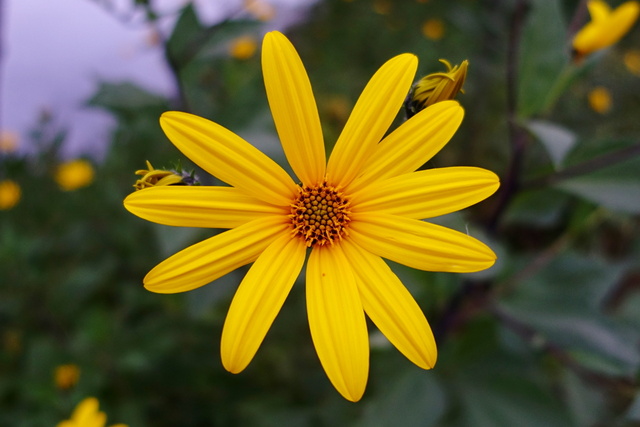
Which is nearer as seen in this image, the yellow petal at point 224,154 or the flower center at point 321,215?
the yellow petal at point 224,154

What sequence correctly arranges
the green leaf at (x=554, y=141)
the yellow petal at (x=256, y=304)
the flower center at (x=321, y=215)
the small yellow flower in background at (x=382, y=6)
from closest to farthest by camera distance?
the yellow petal at (x=256, y=304) < the flower center at (x=321, y=215) < the green leaf at (x=554, y=141) < the small yellow flower in background at (x=382, y=6)

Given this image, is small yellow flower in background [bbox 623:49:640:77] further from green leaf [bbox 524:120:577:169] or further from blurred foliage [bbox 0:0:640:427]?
green leaf [bbox 524:120:577:169]

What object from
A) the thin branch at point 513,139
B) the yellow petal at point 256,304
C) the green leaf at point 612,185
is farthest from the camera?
the thin branch at point 513,139

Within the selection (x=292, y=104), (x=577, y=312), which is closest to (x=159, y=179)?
(x=292, y=104)

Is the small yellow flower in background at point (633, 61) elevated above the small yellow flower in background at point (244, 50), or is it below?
below

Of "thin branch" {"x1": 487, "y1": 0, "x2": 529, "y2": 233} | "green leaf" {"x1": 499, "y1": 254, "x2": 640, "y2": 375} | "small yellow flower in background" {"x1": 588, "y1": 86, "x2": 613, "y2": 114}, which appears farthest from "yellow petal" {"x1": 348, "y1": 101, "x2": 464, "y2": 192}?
"small yellow flower in background" {"x1": 588, "y1": 86, "x2": 613, "y2": 114}

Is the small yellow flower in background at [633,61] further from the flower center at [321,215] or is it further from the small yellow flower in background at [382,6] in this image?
the flower center at [321,215]

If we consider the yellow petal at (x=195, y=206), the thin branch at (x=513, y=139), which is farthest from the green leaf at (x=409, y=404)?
the yellow petal at (x=195, y=206)
